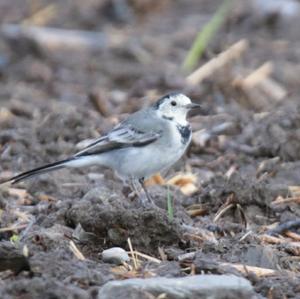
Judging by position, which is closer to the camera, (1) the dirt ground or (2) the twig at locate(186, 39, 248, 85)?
(1) the dirt ground

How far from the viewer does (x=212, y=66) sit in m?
11.4

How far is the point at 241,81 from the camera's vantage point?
11023 mm

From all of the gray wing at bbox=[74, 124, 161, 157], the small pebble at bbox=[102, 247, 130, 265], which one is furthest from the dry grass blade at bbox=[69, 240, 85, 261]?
the gray wing at bbox=[74, 124, 161, 157]

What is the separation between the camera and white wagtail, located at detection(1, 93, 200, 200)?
298 inches

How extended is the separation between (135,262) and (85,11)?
917 cm

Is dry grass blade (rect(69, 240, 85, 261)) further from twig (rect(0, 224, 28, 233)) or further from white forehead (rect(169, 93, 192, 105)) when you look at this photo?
white forehead (rect(169, 93, 192, 105))

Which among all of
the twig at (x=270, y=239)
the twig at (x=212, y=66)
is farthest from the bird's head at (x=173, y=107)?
the twig at (x=212, y=66)

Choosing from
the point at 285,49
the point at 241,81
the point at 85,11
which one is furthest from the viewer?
the point at 85,11

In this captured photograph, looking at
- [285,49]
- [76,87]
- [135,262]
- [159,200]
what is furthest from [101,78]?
[135,262]

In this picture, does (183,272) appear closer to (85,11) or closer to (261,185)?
(261,185)

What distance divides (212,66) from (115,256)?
584cm

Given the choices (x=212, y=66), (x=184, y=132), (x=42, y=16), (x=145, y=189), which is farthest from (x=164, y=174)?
(x=42, y=16)

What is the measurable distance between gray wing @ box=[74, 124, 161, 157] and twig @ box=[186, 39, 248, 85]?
3.45 meters

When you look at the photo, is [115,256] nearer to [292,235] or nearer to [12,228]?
[12,228]
